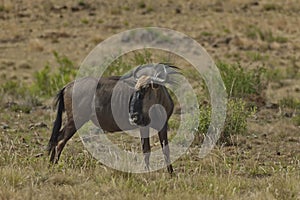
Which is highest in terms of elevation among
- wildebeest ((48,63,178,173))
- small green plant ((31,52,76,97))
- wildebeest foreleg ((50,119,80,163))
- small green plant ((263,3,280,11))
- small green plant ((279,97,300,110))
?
small green plant ((263,3,280,11))

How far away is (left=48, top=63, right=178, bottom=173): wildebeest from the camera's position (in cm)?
832

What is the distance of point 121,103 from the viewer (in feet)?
28.6

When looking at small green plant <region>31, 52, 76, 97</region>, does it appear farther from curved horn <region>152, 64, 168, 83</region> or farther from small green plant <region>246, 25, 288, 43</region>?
small green plant <region>246, 25, 288, 43</region>

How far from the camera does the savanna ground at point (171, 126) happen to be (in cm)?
685

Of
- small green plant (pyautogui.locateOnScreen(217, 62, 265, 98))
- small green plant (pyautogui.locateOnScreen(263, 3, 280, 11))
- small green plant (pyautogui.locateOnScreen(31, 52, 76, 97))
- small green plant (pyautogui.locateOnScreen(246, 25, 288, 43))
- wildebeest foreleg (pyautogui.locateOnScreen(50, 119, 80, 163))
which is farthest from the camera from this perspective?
small green plant (pyautogui.locateOnScreen(263, 3, 280, 11))

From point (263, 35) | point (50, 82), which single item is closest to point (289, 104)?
point (50, 82)

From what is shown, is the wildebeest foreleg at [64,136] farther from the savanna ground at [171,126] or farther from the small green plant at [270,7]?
the small green plant at [270,7]

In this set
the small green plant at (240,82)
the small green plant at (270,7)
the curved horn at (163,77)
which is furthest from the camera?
the small green plant at (270,7)

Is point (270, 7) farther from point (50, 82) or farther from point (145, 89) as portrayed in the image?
point (145, 89)

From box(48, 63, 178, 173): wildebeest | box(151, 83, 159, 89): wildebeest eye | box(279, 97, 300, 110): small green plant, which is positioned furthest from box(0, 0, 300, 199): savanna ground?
box(151, 83, 159, 89): wildebeest eye

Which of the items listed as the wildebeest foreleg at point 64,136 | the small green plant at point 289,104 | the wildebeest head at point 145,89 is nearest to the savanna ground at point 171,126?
the small green plant at point 289,104

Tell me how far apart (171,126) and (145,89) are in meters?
4.07

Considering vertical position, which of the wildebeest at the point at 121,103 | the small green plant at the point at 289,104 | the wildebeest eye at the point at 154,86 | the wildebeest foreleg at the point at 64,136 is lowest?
the small green plant at the point at 289,104

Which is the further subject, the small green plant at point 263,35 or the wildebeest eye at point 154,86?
the small green plant at point 263,35
